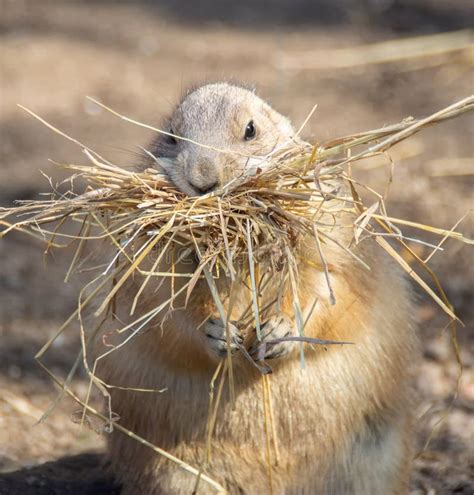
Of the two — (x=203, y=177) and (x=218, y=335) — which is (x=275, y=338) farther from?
(x=203, y=177)

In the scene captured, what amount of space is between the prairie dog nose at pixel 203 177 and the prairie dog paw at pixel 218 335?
0.53 metres

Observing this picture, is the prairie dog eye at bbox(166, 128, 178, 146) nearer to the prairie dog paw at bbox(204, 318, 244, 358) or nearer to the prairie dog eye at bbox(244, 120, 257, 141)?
the prairie dog eye at bbox(244, 120, 257, 141)

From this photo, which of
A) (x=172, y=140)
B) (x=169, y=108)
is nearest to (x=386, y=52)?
(x=169, y=108)

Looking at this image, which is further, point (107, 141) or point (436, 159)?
point (107, 141)

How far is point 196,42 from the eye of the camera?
1104 cm

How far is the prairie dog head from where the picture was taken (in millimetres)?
3895

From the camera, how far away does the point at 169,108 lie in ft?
32.1

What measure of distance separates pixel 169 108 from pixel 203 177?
6053 mm

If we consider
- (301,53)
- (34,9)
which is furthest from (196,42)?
(34,9)

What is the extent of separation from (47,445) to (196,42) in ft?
20.5

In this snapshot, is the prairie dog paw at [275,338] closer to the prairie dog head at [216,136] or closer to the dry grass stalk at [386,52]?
the prairie dog head at [216,136]

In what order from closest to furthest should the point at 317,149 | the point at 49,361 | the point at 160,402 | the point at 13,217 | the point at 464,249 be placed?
the point at 317,149
the point at 160,402
the point at 49,361
the point at 464,249
the point at 13,217

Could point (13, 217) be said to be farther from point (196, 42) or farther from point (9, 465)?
point (196, 42)

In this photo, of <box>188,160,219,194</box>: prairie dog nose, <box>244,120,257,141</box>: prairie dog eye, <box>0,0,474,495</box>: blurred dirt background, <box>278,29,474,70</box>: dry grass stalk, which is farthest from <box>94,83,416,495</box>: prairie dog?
<box>278,29,474,70</box>: dry grass stalk
